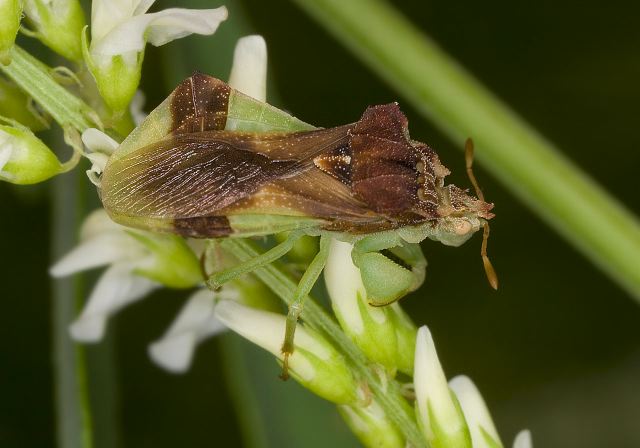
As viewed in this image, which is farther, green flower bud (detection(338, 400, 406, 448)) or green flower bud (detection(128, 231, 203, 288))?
green flower bud (detection(128, 231, 203, 288))

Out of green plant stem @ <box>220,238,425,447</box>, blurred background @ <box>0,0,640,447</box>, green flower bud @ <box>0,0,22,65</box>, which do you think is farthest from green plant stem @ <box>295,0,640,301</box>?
green flower bud @ <box>0,0,22,65</box>

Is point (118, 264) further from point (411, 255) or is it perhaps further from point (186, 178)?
point (411, 255)

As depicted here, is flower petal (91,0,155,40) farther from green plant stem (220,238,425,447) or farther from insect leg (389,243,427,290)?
insect leg (389,243,427,290)

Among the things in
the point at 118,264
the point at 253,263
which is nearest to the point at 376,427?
the point at 253,263

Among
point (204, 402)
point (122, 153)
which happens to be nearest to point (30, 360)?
point (204, 402)

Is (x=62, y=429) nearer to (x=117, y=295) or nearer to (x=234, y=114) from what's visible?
(x=117, y=295)

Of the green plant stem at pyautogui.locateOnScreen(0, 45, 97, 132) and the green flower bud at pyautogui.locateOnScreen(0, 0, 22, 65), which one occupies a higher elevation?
the green flower bud at pyautogui.locateOnScreen(0, 0, 22, 65)

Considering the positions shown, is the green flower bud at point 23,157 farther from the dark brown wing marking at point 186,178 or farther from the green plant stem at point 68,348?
the green plant stem at point 68,348
